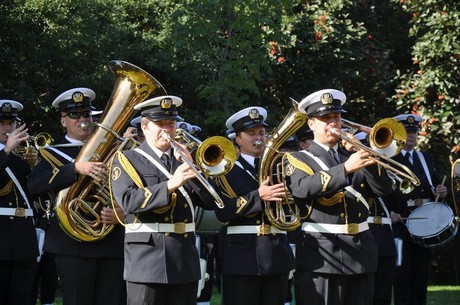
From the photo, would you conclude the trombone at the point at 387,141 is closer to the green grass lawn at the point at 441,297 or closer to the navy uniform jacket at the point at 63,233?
the navy uniform jacket at the point at 63,233

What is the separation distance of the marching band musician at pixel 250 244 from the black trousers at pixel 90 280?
37.0 inches

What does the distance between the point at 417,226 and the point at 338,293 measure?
364 cm

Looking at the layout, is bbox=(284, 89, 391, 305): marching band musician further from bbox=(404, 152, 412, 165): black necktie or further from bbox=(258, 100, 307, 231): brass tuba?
bbox=(404, 152, 412, 165): black necktie

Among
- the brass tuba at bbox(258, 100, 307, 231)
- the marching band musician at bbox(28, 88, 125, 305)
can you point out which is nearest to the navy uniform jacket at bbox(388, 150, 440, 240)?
the brass tuba at bbox(258, 100, 307, 231)

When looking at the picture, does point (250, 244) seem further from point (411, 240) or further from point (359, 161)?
point (411, 240)

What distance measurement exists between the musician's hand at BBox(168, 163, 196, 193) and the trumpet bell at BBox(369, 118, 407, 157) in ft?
4.63

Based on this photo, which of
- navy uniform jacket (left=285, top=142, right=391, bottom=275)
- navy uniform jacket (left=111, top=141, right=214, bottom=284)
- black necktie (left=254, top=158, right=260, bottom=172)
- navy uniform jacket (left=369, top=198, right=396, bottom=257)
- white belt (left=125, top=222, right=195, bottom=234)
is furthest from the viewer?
navy uniform jacket (left=369, top=198, right=396, bottom=257)

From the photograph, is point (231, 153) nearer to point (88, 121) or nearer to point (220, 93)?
point (88, 121)

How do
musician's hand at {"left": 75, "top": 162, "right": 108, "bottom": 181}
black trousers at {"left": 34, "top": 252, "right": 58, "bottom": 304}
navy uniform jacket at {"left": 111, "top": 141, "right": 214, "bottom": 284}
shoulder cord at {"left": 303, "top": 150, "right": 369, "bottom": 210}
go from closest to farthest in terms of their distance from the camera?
navy uniform jacket at {"left": 111, "top": 141, "right": 214, "bottom": 284}
shoulder cord at {"left": 303, "top": 150, "right": 369, "bottom": 210}
musician's hand at {"left": 75, "top": 162, "right": 108, "bottom": 181}
black trousers at {"left": 34, "top": 252, "right": 58, "bottom": 304}

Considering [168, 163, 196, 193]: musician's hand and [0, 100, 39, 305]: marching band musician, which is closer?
[168, 163, 196, 193]: musician's hand

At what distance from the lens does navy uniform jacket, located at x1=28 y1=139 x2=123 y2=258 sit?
26.8 feet

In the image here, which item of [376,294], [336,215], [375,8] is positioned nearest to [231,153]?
[336,215]

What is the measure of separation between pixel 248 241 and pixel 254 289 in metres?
0.41

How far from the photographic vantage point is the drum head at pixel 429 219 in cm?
1102
